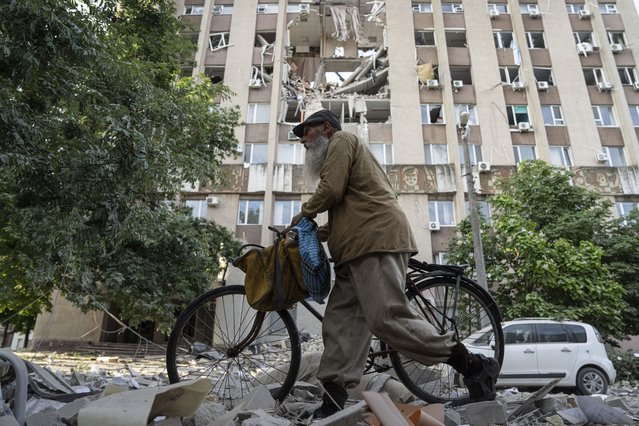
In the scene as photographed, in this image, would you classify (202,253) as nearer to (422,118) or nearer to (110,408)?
(110,408)

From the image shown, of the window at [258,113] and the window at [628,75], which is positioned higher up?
the window at [628,75]

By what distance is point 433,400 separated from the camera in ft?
9.64

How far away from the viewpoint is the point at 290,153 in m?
21.2

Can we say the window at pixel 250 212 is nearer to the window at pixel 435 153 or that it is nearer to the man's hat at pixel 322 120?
the window at pixel 435 153

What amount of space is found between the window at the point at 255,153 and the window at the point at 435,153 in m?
8.17

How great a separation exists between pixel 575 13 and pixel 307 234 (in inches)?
1117

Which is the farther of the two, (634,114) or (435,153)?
(634,114)

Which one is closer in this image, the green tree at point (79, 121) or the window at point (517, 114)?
the green tree at point (79, 121)

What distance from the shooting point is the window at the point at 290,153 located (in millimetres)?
20984

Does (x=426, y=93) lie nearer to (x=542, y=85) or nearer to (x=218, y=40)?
(x=542, y=85)

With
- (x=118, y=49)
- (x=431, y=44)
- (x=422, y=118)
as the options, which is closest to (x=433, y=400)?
(x=118, y=49)

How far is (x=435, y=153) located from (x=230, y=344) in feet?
62.8

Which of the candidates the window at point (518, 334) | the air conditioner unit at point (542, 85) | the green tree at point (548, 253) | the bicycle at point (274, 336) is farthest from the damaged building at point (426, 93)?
the bicycle at point (274, 336)

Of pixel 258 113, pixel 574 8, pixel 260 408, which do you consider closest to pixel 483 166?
pixel 258 113
